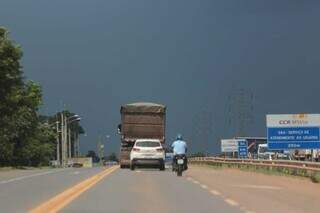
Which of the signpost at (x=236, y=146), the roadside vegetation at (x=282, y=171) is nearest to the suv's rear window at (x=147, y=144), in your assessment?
the roadside vegetation at (x=282, y=171)

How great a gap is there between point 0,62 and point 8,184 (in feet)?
119

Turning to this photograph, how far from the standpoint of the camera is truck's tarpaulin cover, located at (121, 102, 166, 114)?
1928 inches

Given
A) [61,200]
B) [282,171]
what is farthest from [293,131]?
[61,200]

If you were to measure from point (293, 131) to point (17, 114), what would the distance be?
39.1 meters

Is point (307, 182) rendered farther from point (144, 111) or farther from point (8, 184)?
point (144, 111)

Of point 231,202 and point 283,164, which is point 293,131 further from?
point 231,202

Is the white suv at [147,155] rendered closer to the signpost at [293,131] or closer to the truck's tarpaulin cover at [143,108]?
the signpost at [293,131]

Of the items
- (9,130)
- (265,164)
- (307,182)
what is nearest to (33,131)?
(9,130)

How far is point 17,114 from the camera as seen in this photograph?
73.4m

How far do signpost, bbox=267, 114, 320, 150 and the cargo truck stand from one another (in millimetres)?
9263

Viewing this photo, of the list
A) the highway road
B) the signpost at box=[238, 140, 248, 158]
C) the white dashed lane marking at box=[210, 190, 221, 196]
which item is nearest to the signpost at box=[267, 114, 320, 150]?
the highway road

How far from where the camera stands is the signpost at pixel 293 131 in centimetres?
3988

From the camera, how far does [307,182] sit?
98.5 ft

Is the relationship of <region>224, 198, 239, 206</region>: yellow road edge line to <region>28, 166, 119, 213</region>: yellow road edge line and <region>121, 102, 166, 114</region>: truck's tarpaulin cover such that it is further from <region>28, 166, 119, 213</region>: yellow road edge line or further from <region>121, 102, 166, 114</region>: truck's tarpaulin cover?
<region>121, 102, 166, 114</region>: truck's tarpaulin cover
